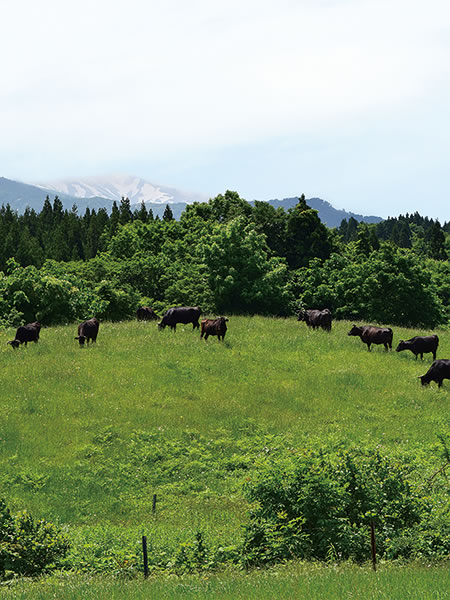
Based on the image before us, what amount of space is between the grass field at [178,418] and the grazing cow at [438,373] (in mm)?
443

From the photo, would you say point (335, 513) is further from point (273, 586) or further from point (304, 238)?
point (304, 238)

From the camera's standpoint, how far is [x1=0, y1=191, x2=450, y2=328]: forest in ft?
168

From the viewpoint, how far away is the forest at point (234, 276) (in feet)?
168

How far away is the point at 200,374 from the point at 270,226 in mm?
53894

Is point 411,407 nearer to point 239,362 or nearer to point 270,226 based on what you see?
point 239,362

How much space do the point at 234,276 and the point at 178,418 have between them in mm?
34812

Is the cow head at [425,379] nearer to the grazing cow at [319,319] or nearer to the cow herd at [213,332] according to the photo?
the cow herd at [213,332]

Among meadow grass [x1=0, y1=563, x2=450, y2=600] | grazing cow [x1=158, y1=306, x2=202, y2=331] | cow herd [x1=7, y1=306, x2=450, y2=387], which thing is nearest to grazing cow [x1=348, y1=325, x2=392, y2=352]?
cow herd [x1=7, y1=306, x2=450, y2=387]

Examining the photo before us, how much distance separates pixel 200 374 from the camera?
94.4ft

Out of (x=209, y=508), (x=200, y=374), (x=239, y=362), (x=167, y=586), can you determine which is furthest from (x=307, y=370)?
(x=167, y=586)

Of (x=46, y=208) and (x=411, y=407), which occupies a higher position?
(x=46, y=208)

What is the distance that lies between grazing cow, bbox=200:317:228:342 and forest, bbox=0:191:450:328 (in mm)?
19730

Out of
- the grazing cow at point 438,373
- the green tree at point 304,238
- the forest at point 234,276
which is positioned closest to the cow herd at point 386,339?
the grazing cow at point 438,373

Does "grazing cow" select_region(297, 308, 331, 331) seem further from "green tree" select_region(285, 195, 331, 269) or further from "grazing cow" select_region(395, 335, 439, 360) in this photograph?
"green tree" select_region(285, 195, 331, 269)
